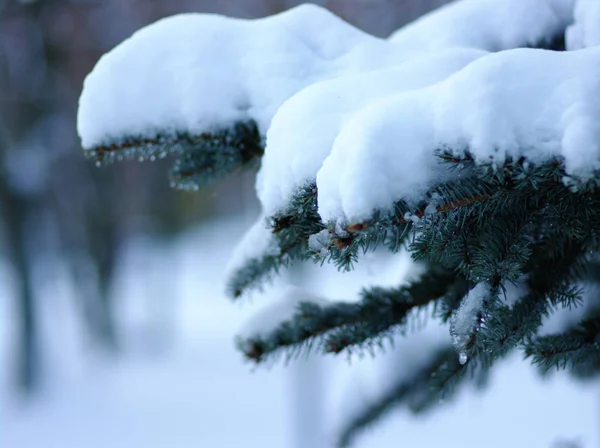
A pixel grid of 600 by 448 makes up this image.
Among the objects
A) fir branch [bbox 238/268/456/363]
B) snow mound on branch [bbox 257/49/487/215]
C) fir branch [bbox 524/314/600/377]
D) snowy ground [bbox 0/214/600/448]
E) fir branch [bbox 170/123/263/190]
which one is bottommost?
snowy ground [bbox 0/214/600/448]

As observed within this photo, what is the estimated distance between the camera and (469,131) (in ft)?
2.47

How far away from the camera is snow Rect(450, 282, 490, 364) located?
79 cm

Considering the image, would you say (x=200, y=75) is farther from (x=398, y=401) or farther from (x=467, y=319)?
(x=398, y=401)

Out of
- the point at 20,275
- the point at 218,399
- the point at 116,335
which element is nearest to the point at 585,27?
the point at 218,399

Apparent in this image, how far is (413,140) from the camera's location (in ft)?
2.56

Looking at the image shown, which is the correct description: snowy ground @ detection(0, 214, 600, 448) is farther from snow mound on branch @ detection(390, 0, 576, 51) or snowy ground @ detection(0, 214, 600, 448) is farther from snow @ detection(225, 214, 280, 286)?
snow mound on branch @ detection(390, 0, 576, 51)

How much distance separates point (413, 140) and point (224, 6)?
6.52 metres

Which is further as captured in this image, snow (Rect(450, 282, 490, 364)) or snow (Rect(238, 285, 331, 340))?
snow (Rect(238, 285, 331, 340))

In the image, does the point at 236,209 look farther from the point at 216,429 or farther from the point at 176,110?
the point at 176,110

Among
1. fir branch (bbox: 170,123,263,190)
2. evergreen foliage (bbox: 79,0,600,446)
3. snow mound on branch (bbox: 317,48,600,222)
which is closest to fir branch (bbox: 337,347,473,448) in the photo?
evergreen foliage (bbox: 79,0,600,446)

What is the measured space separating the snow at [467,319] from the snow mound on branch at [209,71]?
548 mm

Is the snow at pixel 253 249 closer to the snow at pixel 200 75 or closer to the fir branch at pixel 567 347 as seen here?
the snow at pixel 200 75

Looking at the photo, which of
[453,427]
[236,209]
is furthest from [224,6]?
[236,209]

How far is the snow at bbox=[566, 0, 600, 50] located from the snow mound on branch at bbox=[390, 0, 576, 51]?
0.05m
